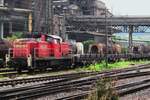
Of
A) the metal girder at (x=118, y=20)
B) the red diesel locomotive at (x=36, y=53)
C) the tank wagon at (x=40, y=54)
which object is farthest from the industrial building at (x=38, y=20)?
the red diesel locomotive at (x=36, y=53)

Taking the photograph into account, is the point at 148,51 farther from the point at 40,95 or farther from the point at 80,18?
the point at 40,95

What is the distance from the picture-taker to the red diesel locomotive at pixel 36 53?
2895 cm

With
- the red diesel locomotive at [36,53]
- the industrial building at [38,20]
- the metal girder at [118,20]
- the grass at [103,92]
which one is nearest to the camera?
the grass at [103,92]

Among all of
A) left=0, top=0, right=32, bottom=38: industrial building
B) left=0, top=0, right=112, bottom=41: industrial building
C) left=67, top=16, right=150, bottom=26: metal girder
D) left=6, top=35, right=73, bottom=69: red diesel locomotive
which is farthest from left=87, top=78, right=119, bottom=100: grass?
left=67, top=16, right=150, bottom=26: metal girder

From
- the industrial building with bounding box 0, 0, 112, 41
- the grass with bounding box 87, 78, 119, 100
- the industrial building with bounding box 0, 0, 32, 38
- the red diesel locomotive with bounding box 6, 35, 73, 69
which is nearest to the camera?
the grass with bounding box 87, 78, 119, 100

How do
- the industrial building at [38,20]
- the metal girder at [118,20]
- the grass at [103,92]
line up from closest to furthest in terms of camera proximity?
1. the grass at [103,92]
2. the industrial building at [38,20]
3. the metal girder at [118,20]

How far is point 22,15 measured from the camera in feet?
304

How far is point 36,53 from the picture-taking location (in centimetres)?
2966

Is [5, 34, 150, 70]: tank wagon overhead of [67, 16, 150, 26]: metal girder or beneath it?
beneath

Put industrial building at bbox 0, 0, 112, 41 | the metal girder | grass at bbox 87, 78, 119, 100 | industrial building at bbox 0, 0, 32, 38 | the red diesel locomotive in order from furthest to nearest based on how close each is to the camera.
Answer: the metal girder, industrial building at bbox 0, 0, 32, 38, industrial building at bbox 0, 0, 112, 41, the red diesel locomotive, grass at bbox 87, 78, 119, 100

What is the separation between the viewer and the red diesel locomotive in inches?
1140

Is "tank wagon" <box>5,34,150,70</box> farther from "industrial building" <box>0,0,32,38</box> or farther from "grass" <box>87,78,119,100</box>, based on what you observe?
"industrial building" <box>0,0,32,38</box>

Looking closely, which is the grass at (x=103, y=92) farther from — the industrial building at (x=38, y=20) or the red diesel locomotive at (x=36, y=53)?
the industrial building at (x=38, y=20)

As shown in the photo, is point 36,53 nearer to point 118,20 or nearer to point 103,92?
point 103,92
